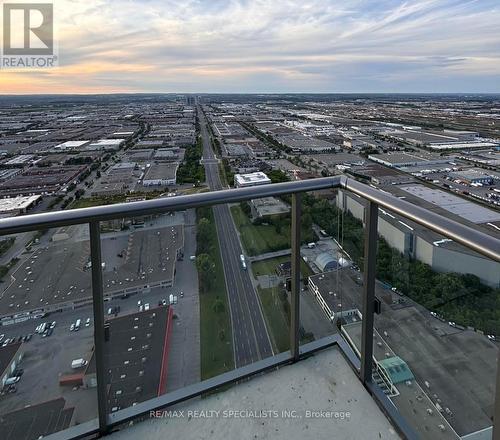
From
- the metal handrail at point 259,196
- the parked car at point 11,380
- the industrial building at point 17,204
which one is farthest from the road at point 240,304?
the industrial building at point 17,204

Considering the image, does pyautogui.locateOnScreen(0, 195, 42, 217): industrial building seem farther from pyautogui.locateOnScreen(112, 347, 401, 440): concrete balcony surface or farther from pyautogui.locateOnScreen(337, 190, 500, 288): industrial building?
pyautogui.locateOnScreen(337, 190, 500, 288): industrial building

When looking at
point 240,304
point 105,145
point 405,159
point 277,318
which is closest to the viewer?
point 240,304

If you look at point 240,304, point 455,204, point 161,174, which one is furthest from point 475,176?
point 240,304

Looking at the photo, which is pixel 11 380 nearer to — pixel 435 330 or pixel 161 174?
pixel 435 330

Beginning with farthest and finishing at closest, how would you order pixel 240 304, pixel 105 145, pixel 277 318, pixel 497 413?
A: 1. pixel 105 145
2. pixel 277 318
3. pixel 240 304
4. pixel 497 413

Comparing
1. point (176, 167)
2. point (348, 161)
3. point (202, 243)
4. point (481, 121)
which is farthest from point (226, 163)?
point (481, 121)

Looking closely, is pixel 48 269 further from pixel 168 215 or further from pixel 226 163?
pixel 226 163

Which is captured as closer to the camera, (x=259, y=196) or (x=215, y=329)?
(x=259, y=196)
